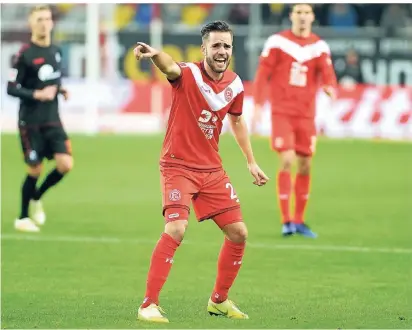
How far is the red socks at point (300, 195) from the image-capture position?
13.3 m

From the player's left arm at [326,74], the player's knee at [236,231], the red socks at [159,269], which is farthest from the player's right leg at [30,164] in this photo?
the red socks at [159,269]

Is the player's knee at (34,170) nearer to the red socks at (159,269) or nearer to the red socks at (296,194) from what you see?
the red socks at (296,194)

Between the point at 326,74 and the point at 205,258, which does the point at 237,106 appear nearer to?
the point at 205,258

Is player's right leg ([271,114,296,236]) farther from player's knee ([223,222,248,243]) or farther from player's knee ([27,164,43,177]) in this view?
player's knee ([223,222,248,243])

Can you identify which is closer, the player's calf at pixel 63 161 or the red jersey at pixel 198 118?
the red jersey at pixel 198 118

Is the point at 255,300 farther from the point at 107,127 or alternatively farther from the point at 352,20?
the point at 352,20

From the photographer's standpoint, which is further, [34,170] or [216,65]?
[34,170]

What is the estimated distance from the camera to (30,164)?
Result: 13609 millimetres

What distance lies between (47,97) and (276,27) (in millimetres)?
20274

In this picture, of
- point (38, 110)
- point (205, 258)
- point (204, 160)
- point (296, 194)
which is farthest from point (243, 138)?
point (38, 110)

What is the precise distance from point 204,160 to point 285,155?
4705mm

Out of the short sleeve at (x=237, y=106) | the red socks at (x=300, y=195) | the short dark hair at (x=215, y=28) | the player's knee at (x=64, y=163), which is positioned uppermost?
the short dark hair at (x=215, y=28)

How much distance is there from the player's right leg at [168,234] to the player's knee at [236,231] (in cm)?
33

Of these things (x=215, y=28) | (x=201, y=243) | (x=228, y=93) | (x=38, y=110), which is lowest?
(x=201, y=243)
